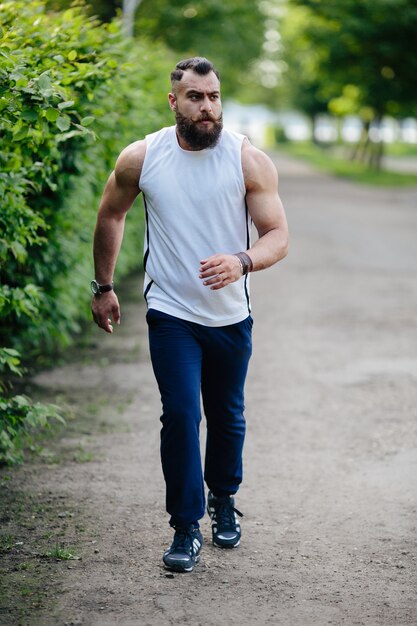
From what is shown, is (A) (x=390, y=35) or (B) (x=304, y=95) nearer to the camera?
(A) (x=390, y=35)

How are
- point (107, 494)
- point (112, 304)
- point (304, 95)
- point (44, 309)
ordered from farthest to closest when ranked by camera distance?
1. point (304, 95)
2. point (44, 309)
3. point (107, 494)
4. point (112, 304)

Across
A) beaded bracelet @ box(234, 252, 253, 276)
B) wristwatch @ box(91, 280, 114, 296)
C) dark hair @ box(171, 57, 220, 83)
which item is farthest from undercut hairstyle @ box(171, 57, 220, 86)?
wristwatch @ box(91, 280, 114, 296)

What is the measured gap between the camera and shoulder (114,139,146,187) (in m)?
4.51

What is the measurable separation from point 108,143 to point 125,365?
1.89 m

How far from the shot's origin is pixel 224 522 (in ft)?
16.0

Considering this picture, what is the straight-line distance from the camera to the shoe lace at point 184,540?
4523 millimetres

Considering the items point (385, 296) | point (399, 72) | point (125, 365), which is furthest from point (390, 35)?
point (125, 365)

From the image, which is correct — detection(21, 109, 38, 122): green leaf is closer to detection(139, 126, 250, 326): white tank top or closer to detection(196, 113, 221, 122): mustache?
detection(139, 126, 250, 326): white tank top

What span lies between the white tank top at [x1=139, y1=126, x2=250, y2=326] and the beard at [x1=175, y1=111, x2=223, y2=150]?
41 mm

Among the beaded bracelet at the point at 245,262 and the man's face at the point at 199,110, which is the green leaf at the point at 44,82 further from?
the beaded bracelet at the point at 245,262

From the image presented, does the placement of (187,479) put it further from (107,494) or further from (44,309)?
(44,309)

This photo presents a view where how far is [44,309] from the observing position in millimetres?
7133

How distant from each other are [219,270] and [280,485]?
2029mm

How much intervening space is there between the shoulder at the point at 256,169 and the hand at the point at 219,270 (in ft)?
1.45
